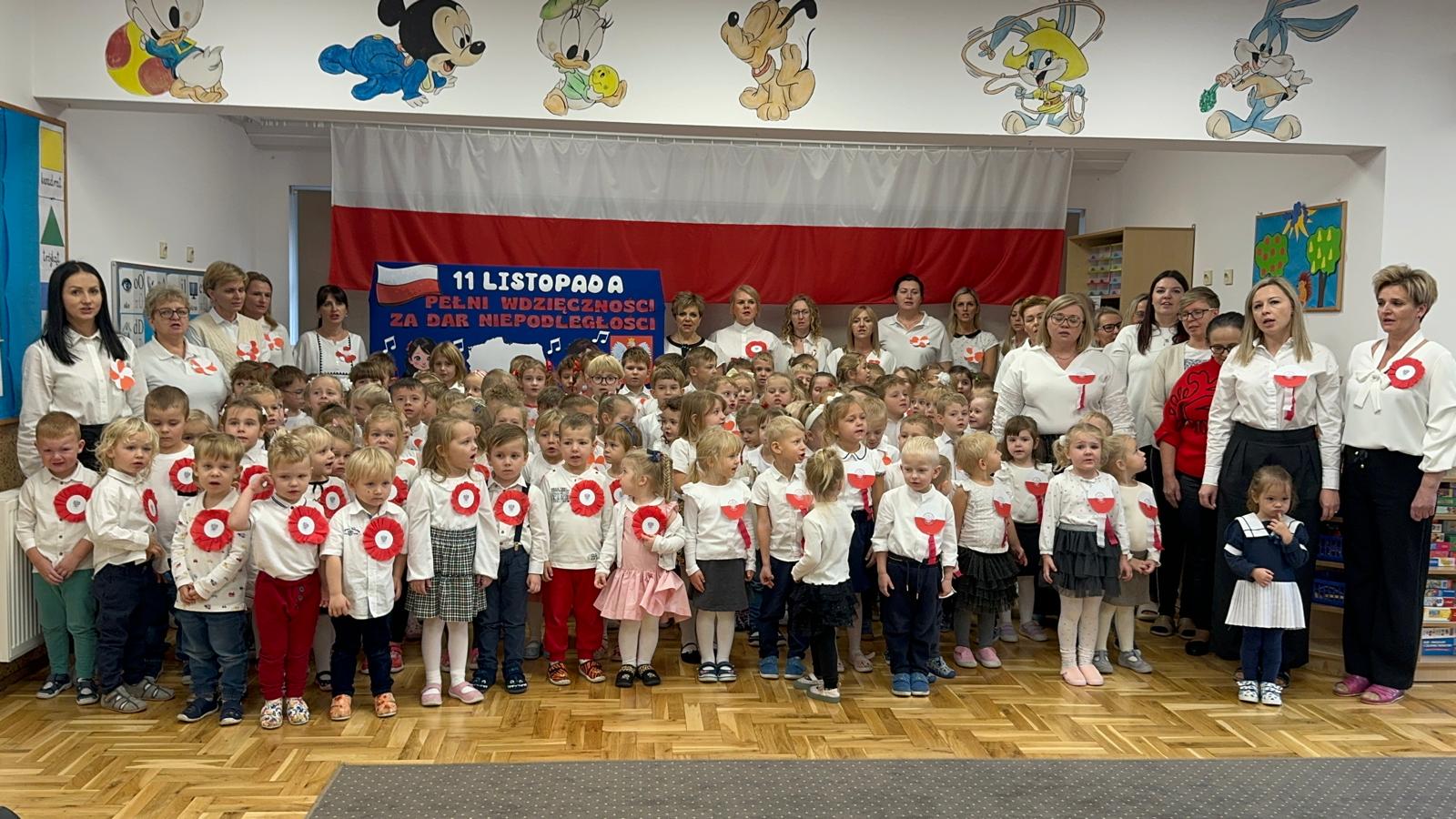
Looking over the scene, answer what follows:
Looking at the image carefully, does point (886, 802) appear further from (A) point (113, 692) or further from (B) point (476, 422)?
(A) point (113, 692)

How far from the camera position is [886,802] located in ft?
11.0

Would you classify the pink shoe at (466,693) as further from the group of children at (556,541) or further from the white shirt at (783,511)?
the white shirt at (783,511)

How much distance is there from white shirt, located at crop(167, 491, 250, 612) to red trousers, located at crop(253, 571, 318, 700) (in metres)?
0.08

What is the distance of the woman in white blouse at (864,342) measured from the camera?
6.86 meters

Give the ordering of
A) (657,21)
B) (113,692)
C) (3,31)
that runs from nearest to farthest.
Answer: (113,692) < (3,31) < (657,21)

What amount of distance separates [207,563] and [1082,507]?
3.32 meters

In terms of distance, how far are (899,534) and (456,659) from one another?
5.76 ft

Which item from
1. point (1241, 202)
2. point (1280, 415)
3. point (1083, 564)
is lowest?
point (1083, 564)

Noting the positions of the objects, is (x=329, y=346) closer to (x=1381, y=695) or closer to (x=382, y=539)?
(x=382, y=539)

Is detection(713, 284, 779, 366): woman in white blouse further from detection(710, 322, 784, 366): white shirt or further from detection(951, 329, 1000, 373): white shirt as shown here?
detection(951, 329, 1000, 373): white shirt

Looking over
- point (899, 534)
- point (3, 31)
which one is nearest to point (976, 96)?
point (899, 534)

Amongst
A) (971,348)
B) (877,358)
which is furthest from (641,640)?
(971,348)

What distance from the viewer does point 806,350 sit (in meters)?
7.17

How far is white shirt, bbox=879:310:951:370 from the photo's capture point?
743cm
